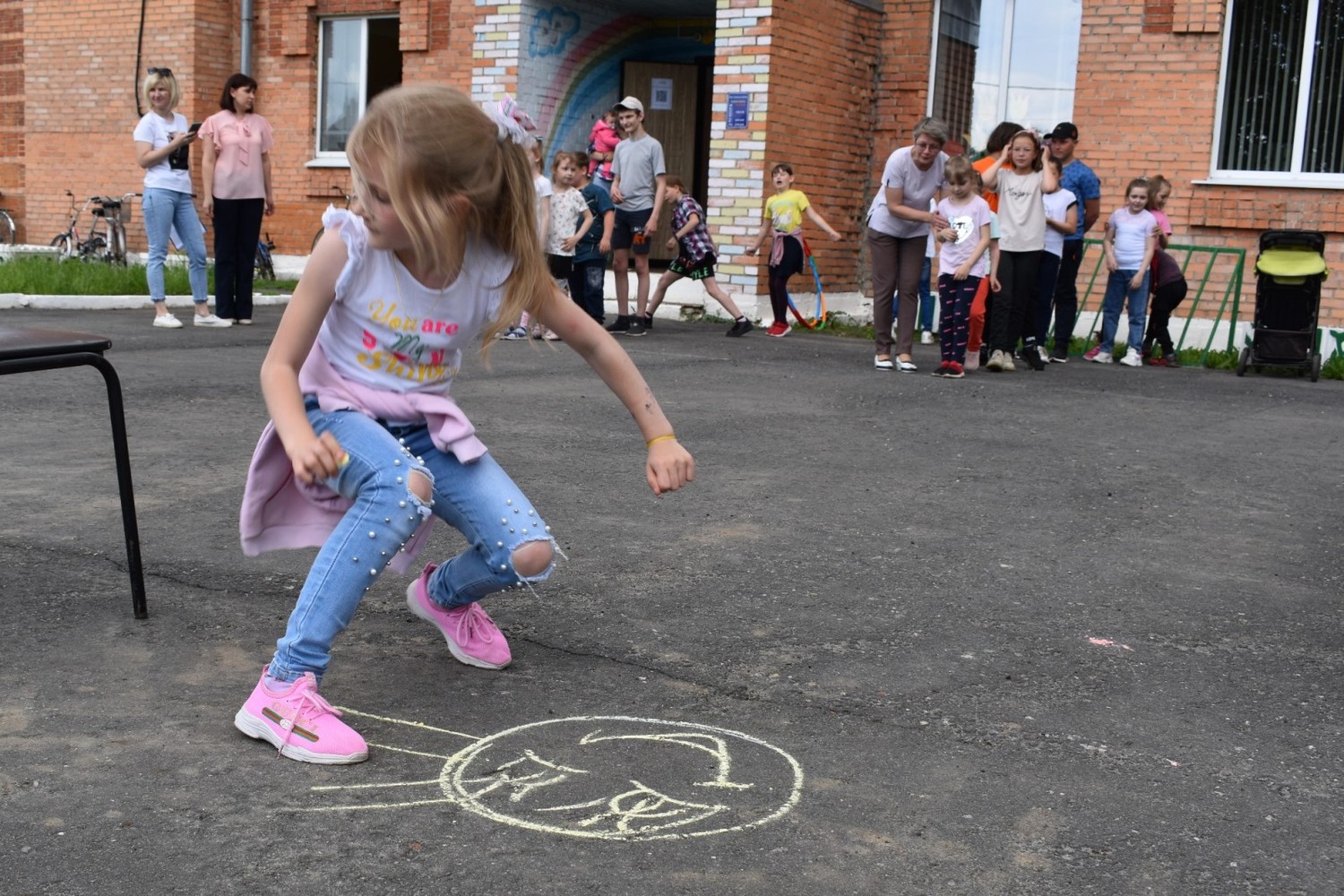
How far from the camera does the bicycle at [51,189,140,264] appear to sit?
61.4 ft

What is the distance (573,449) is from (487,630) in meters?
3.17

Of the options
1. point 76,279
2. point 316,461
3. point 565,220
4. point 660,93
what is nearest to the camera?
point 316,461

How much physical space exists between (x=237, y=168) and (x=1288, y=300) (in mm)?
8473

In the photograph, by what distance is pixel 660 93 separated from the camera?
18047 mm

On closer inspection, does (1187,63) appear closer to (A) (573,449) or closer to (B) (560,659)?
(A) (573,449)

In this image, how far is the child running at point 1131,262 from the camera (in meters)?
12.0

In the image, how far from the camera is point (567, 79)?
55.3 ft

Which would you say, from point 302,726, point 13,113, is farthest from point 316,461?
point 13,113

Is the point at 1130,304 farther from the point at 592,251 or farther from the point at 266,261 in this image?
the point at 266,261

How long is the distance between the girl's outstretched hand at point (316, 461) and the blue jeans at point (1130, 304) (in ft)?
33.9

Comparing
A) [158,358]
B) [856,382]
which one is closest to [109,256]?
[158,358]

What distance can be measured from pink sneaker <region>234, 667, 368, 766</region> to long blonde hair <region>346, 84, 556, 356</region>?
0.84m

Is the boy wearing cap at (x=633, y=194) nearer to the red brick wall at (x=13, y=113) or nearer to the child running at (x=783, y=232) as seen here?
the child running at (x=783, y=232)

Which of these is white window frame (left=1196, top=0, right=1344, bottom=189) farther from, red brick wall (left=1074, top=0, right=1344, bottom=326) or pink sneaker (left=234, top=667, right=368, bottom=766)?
pink sneaker (left=234, top=667, right=368, bottom=766)
